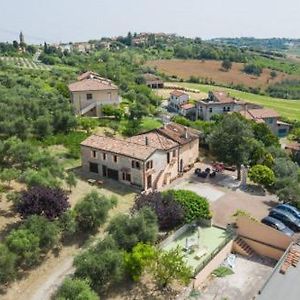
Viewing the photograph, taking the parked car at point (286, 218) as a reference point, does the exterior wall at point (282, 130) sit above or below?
below

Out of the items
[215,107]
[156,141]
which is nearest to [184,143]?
[156,141]

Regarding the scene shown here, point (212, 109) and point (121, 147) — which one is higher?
point (121, 147)

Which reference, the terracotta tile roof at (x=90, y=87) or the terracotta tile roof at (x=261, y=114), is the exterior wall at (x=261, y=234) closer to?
the terracotta tile roof at (x=90, y=87)

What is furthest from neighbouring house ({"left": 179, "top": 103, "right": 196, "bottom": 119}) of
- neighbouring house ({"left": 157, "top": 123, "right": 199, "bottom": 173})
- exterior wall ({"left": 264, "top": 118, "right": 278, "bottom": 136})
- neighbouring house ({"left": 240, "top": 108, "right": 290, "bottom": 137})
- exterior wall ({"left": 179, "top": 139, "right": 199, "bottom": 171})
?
exterior wall ({"left": 179, "top": 139, "right": 199, "bottom": 171})

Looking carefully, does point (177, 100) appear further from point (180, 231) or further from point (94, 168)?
point (180, 231)

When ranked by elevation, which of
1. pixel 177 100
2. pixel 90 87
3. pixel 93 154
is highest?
pixel 90 87

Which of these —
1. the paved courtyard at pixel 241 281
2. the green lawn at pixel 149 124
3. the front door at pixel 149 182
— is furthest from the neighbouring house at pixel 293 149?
the paved courtyard at pixel 241 281

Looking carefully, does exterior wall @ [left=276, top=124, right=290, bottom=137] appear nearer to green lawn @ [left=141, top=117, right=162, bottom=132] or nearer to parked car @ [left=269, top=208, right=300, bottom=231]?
green lawn @ [left=141, top=117, right=162, bottom=132]
